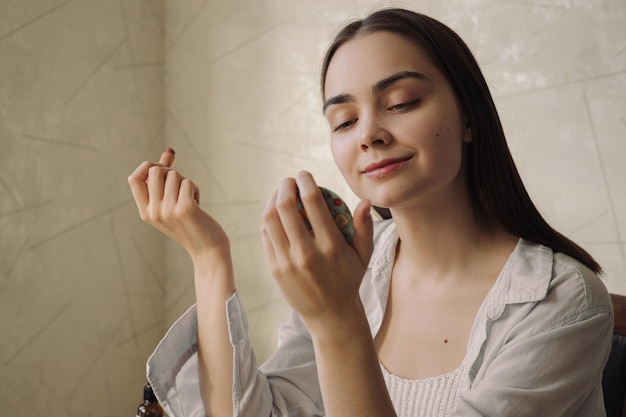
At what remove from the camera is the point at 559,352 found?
0.86 meters

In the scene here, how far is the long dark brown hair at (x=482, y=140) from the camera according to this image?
985 millimetres

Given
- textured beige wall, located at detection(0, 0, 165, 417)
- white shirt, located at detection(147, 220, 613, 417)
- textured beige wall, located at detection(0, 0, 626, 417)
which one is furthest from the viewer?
textured beige wall, located at detection(0, 0, 165, 417)

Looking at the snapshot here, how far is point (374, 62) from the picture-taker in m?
0.95

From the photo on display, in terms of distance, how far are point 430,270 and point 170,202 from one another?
45cm

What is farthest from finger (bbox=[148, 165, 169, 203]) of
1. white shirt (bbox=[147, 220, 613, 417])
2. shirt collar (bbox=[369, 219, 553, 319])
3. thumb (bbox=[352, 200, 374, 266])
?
shirt collar (bbox=[369, 219, 553, 319])

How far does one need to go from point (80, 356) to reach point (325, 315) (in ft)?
4.80

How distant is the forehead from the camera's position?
0.94 meters

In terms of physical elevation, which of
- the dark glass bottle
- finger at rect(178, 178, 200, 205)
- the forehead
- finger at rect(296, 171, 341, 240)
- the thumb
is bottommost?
the dark glass bottle

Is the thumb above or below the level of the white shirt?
above

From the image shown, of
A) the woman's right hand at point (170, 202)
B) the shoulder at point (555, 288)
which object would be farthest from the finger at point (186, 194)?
the shoulder at point (555, 288)

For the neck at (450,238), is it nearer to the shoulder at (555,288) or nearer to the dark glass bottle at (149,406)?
the shoulder at (555,288)

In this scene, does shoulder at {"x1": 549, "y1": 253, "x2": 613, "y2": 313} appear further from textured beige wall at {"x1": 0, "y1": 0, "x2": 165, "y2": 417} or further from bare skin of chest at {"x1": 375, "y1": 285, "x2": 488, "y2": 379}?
textured beige wall at {"x1": 0, "y1": 0, "x2": 165, "y2": 417}

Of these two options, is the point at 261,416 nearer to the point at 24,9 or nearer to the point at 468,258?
the point at 468,258

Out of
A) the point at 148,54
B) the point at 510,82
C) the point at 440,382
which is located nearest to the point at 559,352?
the point at 440,382
